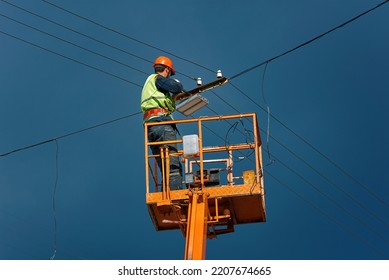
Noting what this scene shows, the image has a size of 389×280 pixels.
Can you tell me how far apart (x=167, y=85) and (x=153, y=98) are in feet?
1.32

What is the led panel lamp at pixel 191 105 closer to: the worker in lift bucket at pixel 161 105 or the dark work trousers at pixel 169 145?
the worker in lift bucket at pixel 161 105

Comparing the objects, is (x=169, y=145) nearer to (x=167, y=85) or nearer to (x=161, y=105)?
(x=161, y=105)

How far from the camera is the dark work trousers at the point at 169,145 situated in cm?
2139

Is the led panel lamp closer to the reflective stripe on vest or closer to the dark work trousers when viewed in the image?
the reflective stripe on vest

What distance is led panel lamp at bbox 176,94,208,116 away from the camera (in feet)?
72.9

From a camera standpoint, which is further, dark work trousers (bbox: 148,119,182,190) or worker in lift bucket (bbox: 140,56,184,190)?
worker in lift bucket (bbox: 140,56,184,190)

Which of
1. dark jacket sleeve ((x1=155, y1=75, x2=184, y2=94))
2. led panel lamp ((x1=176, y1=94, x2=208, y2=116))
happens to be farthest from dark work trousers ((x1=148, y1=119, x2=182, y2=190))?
dark jacket sleeve ((x1=155, y1=75, x2=184, y2=94))

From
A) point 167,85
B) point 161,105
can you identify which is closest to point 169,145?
point 161,105

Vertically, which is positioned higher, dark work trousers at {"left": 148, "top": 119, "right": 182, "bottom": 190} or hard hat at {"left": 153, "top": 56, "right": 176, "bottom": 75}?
hard hat at {"left": 153, "top": 56, "right": 176, "bottom": 75}

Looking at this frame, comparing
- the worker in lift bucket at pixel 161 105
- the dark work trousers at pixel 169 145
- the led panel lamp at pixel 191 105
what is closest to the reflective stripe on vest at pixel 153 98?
the worker in lift bucket at pixel 161 105

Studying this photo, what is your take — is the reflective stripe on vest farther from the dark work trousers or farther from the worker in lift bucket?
the dark work trousers

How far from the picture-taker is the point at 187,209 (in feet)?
68.9
